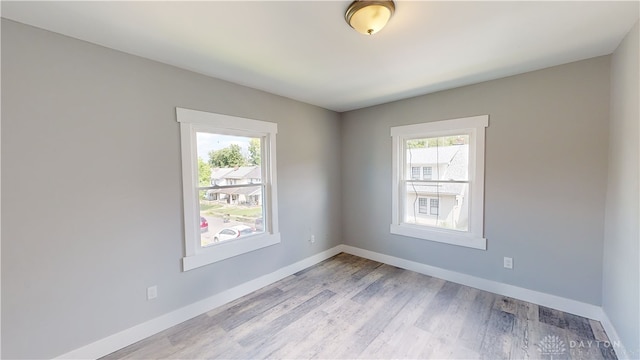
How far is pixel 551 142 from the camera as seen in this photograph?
2.50 metres

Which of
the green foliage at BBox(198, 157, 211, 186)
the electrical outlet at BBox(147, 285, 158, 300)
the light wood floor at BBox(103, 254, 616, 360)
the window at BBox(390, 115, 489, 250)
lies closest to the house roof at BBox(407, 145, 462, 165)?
the window at BBox(390, 115, 489, 250)

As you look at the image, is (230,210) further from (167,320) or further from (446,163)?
(446,163)

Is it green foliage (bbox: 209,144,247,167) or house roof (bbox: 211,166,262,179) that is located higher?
green foliage (bbox: 209,144,247,167)

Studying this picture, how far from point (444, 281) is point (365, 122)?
2.54 meters

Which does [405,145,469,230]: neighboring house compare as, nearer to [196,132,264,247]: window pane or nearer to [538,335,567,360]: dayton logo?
[538,335,567,360]: dayton logo

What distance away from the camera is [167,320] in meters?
2.30

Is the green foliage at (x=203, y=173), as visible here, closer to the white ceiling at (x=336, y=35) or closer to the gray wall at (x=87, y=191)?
the gray wall at (x=87, y=191)

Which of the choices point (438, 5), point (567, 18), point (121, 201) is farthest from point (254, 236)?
point (567, 18)

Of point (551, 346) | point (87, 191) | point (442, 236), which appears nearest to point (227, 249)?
point (87, 191)

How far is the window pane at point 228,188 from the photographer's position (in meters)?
2.64

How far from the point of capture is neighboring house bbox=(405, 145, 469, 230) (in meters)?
3.16

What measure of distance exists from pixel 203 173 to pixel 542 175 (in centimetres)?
354

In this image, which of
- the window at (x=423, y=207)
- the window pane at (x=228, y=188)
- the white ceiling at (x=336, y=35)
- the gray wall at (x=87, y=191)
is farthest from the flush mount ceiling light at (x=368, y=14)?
the window at (x=423, y=207)

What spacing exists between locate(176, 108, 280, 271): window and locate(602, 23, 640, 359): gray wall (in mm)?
3167
